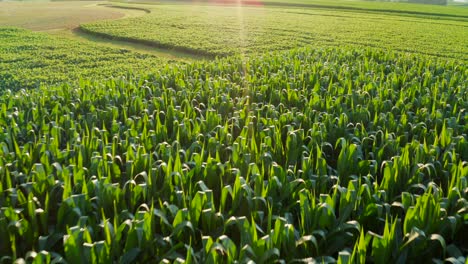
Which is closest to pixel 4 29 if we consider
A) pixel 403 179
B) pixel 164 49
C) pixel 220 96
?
pixel 164 49

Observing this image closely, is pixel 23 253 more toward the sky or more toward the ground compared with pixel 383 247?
more toward the ground

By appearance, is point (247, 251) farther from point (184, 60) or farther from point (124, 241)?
point (184, 60)

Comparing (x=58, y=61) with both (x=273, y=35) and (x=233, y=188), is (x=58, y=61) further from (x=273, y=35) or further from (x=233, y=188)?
(x=233, y=188)

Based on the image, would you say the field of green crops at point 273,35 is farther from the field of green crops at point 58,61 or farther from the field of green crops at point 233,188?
the field of green crops at point 233,188

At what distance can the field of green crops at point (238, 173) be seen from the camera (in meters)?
3.98

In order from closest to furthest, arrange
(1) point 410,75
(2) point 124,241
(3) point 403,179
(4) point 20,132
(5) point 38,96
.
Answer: (2) point 124,241, (3) point 403,179, (4) point 20,132, (5) point 38,96, (1) point 410,75

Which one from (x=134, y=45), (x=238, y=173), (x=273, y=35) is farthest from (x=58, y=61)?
(x=238, y=173)

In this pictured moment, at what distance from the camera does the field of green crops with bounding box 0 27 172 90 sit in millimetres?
15617

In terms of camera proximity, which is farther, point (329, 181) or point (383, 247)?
point (329, 181)

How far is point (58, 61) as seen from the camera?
18625 mm

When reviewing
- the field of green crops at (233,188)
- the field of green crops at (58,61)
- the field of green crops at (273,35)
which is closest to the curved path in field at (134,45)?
the field of green crops at (273,35)

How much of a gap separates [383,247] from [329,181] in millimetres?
1795

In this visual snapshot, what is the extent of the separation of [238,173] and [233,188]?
7.0 inches

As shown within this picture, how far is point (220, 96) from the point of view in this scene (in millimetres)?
8750
